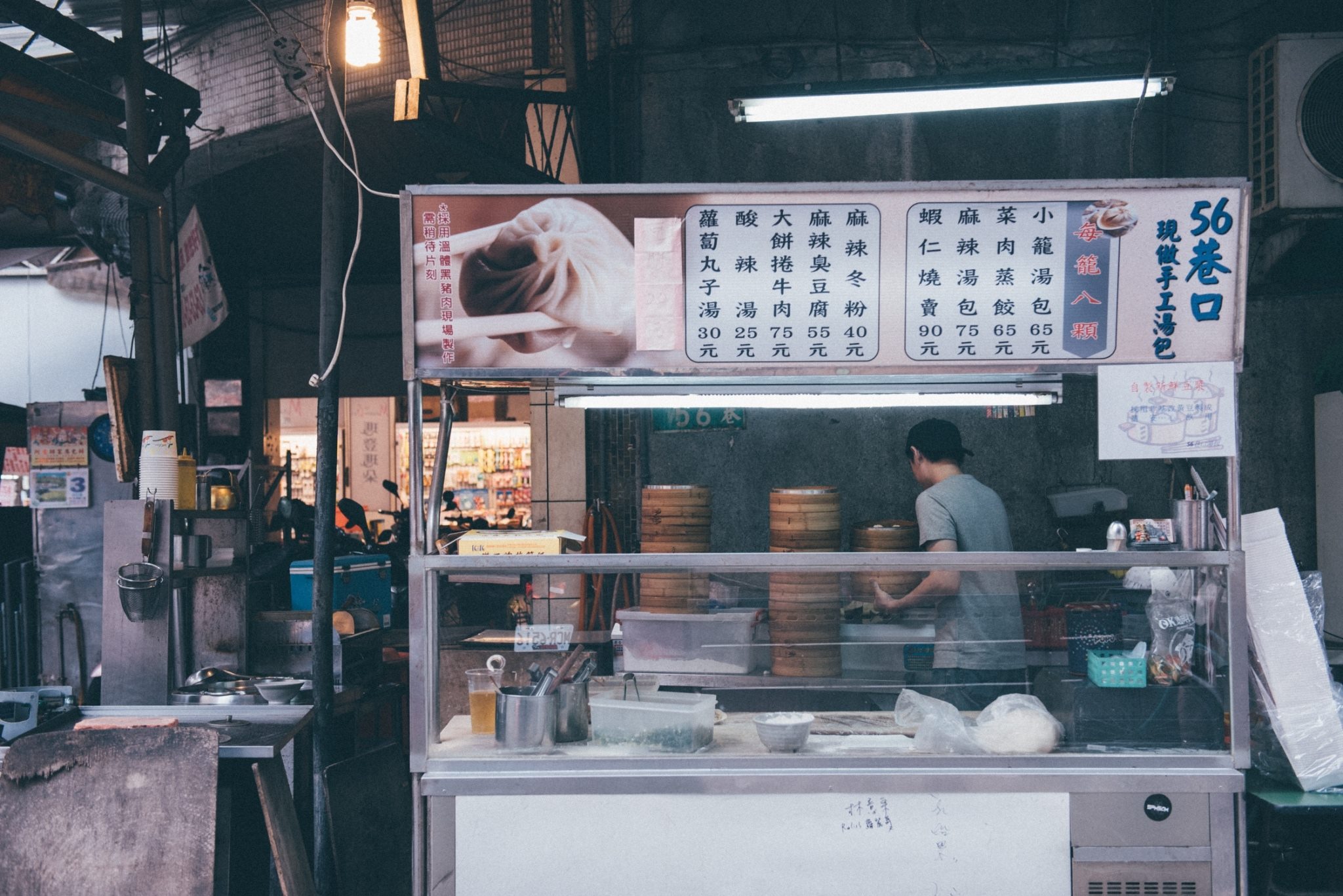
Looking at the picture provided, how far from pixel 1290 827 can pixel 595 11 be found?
20.1 feet

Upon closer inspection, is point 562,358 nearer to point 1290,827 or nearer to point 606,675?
point 606,675

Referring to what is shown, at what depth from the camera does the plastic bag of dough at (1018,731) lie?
311 cm

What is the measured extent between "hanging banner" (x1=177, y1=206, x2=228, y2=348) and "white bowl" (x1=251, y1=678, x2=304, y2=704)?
10.7 ft

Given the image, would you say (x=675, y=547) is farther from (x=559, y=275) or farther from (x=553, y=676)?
(x=559, y=275)

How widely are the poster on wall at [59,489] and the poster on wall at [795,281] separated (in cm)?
602

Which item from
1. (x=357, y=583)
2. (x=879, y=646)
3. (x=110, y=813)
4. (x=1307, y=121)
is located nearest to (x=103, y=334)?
(x=357, y=583)

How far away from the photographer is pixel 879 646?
11.8 ft

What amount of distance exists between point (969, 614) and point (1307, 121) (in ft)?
13.9

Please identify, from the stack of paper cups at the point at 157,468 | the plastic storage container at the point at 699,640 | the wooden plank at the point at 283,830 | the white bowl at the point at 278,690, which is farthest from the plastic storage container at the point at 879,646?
the stack of paper cups at the point at 157,468

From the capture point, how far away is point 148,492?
4367mm

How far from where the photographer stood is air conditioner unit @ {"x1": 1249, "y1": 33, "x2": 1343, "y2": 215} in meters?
5.52

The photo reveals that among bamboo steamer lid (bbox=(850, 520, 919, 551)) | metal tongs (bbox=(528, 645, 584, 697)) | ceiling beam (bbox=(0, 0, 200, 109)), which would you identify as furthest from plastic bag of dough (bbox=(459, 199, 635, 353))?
ceiling beam (bbox=(0, 0, 200, 109))

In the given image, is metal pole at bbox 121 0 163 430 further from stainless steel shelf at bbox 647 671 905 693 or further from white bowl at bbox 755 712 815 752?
white bowl at bbox 755 712 815 752

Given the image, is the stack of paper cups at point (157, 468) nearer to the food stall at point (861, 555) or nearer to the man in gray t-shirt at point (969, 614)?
the food stall at point (861, 555)
